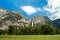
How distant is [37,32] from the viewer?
17828 mm

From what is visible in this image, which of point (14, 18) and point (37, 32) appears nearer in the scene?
point (37, 32)

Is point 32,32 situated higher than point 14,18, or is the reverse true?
point 14,18

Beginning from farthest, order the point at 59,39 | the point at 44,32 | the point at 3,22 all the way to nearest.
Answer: the point at 3,22
the point at 44,32
the point at 59,39

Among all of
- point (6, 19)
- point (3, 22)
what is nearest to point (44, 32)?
point (3, 22)

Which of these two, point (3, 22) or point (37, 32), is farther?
point (3, 22)

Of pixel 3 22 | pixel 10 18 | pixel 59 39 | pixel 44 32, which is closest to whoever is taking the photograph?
pixel 59 39

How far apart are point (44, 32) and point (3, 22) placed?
2483 centimetres

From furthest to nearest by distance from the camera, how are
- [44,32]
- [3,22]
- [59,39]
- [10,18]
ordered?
[10,18]
[3,22]
[44,32]
[59,39]

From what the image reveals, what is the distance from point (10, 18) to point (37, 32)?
86.1 ft

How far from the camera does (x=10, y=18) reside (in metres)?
43.2

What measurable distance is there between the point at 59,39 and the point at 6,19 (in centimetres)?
3570

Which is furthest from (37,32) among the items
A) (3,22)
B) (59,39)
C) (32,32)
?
(3,22)

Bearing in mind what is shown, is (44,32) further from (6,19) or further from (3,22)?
(6,19)

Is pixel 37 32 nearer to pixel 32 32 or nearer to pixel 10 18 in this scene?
pixel 32 32
